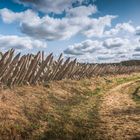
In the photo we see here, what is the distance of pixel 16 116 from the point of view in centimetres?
1011

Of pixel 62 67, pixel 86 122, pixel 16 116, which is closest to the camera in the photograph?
pixel 16 116

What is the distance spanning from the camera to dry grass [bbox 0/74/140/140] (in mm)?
9242

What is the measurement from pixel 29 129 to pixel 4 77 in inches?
149

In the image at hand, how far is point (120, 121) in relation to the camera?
11336 mm

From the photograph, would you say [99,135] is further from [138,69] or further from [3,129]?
[138,69]

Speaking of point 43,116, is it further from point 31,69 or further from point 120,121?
point 31,69

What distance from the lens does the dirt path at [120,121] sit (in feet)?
31.0

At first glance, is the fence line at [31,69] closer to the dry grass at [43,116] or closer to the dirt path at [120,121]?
the dry grass at [43,116]

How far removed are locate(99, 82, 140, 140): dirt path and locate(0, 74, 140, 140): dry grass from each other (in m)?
0.27

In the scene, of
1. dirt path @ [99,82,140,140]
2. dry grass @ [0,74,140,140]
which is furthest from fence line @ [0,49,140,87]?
dirt path @ [99,82,140,140]

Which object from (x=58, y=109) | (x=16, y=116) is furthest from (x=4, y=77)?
(x=16, y=116)

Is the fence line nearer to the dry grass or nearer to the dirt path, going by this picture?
the dry grass

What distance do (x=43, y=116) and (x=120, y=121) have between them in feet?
7.62

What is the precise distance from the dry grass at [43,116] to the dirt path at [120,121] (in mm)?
273
